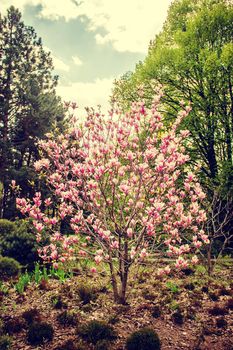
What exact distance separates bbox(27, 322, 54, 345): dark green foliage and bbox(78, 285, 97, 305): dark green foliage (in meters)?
1.42

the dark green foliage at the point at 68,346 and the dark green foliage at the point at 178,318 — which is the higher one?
the dark green foliage at the point at 68,346

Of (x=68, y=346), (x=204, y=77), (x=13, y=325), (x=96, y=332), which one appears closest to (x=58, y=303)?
(x=13, y=325)

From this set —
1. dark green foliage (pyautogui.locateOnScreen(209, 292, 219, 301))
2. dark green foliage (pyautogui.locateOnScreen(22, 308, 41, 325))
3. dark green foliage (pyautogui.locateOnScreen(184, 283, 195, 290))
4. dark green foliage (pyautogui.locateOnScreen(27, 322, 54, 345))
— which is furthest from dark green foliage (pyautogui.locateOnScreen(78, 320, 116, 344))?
dark green foliage (pyautogui.locateOnScreen(184, 283, 195, 290))

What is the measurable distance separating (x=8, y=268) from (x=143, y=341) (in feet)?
16.3

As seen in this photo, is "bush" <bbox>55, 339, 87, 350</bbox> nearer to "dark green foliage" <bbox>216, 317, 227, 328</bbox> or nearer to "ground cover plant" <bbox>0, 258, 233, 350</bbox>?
"ground cover plant" <bbox>0, 258, 233, 350</bbox>

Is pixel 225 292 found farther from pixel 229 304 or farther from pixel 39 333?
pixel 39 333

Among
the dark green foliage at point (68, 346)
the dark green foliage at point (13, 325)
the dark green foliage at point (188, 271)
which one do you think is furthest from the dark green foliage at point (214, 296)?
the dark green foliage at point (13, 325)

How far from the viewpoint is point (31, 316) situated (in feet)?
17.5

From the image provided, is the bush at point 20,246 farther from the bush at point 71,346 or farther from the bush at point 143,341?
the bush at point 143,341

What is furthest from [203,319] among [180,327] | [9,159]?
[9,159]

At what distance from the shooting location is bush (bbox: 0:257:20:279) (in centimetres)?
794

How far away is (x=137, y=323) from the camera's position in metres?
5.41

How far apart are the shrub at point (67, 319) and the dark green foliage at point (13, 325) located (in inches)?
26.4

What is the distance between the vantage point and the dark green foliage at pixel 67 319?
527 centimetres
